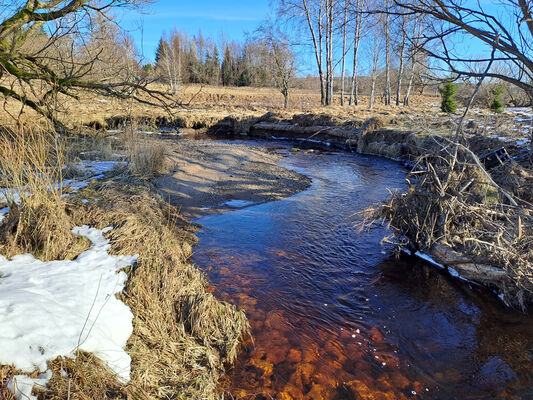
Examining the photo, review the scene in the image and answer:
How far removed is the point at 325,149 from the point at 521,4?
42.2 feet

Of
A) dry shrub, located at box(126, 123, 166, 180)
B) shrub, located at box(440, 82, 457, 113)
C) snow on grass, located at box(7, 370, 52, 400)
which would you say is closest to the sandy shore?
dry shrub, located at box(126, 123, 166, 180)

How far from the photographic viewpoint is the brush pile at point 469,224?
438 cm

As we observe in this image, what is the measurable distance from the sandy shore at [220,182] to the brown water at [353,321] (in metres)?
1.51

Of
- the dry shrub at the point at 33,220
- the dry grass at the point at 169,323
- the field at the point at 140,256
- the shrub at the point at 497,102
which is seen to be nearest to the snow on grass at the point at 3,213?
the field at the point at 140,256

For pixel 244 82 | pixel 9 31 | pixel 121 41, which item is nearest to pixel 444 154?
pixel 121 41

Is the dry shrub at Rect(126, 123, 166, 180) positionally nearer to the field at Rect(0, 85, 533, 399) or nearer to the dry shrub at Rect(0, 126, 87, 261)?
the field at Rect(0, 85, 533, 399)

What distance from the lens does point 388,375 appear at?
352 cm

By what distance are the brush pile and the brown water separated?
0.35 m

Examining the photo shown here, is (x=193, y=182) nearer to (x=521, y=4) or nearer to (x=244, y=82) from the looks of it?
(x=521, y=4)

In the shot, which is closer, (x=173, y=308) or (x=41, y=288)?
(x=41, y=288)

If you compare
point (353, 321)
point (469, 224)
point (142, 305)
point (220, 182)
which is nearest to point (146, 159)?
point (220, 182)

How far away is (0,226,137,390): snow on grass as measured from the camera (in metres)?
2.39

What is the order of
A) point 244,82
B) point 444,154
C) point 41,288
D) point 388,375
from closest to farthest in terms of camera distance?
point 41,288
point 388,375
point 444,154
point 244,82

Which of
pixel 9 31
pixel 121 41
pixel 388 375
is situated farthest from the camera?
pixel 121 41
